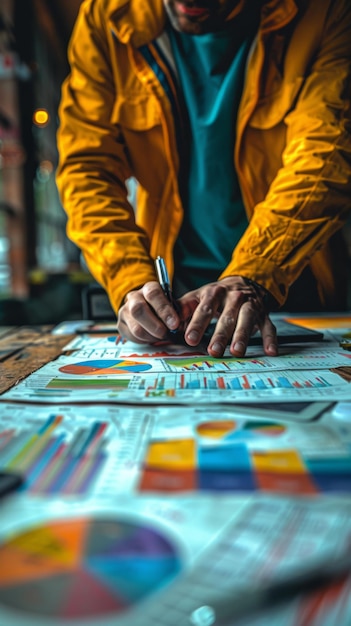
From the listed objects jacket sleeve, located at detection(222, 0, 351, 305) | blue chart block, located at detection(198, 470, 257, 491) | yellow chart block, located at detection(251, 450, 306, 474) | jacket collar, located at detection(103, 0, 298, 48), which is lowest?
yellow chart block, located at detection(251, 450, 306, 474)

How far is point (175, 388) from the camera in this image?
2.08 feet

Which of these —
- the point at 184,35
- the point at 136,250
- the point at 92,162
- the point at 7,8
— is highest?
the point at 7,8

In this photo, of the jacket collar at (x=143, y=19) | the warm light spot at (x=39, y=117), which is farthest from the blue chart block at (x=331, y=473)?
the warm light spot at (x=39, y=117)

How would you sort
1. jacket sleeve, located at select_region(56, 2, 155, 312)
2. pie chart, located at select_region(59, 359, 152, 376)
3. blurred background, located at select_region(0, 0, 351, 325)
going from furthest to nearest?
blurred background, located at select_region(0, 0, 351, 325), jacket sleeve, located at select_region(56, 2, 155, 312), pie chart, located at select_region(59, 359, 152, 376)

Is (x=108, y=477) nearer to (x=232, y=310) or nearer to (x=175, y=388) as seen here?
Result: (x=175, y=388)

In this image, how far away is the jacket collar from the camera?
3.82 ft

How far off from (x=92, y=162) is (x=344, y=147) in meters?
0.60

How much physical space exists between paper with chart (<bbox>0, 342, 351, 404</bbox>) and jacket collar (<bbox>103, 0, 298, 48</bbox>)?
0.79m

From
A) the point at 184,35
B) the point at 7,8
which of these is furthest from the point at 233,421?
the point at 7,8

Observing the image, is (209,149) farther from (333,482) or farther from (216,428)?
(333,482)

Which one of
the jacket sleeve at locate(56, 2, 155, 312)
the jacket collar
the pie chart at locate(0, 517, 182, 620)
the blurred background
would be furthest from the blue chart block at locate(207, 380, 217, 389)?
the blurred background

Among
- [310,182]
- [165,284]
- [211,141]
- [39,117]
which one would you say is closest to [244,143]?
[211,141]

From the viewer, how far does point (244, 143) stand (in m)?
1.25

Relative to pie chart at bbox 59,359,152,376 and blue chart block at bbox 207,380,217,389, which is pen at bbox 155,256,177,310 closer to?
pie chart at bbox 59,359,152,376
